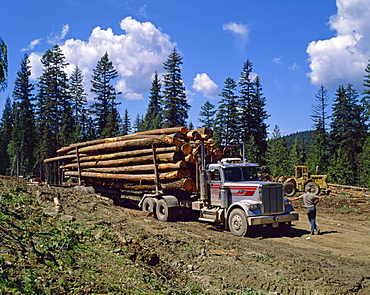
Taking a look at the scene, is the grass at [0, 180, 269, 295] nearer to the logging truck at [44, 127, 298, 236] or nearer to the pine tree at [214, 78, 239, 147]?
the logging truck at [44, 127, 298, 236]

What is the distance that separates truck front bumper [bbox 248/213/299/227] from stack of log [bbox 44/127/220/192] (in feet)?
12.3

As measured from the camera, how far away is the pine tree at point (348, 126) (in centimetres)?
5003

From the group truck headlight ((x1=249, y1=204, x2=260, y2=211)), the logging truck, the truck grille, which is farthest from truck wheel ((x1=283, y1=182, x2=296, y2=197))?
truck headlight ((x1=249, y1=204, x2=260, y2=211))

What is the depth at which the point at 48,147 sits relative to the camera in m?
41.5

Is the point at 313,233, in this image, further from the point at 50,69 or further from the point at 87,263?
the point at 50,69

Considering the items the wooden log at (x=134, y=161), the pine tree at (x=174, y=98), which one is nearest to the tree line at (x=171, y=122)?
the pine tree at (x=174, y=98)

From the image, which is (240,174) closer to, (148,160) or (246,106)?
(148,160)

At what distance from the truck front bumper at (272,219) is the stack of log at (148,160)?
3.75m

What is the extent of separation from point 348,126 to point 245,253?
160ft

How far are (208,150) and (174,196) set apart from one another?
2.61m

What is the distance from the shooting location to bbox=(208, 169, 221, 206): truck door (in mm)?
13092

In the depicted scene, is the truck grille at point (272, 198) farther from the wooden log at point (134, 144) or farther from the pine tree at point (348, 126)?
the pine tree at point (348, 126)

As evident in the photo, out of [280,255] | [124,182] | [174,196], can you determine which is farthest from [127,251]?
[124,182]

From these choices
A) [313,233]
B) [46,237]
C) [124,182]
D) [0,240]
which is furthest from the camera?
[124,182]
